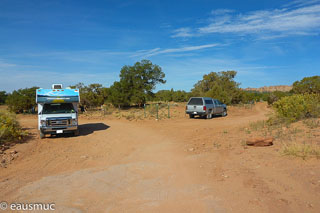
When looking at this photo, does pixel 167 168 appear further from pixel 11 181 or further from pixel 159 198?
pixel 11 181

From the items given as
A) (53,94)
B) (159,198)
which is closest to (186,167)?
(159,198)

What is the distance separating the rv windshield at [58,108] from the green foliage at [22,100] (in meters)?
18.4

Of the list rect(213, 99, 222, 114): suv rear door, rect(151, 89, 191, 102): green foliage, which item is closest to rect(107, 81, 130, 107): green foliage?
rect(213, 99, 222, 114): suv rear door

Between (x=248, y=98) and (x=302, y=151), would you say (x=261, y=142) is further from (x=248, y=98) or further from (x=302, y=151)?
(x=248, y=98)

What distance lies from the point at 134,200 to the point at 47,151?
638 cm

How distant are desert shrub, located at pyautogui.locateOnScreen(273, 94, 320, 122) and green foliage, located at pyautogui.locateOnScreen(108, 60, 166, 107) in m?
22.1

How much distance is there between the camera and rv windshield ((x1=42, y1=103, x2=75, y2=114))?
1276 cm

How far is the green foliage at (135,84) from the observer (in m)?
32.2

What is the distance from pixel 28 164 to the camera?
310 inches

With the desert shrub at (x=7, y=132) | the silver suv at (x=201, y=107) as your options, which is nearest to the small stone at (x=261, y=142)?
the desert shrub at (x=7, y=132)

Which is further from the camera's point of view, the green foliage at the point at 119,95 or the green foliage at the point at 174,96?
the green foliage at the point at 174,96

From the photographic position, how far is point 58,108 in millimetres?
13234

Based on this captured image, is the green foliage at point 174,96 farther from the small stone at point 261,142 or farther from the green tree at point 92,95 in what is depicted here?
the small stone at point 261,142

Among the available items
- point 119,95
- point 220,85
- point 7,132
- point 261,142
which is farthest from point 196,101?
point 220,85
